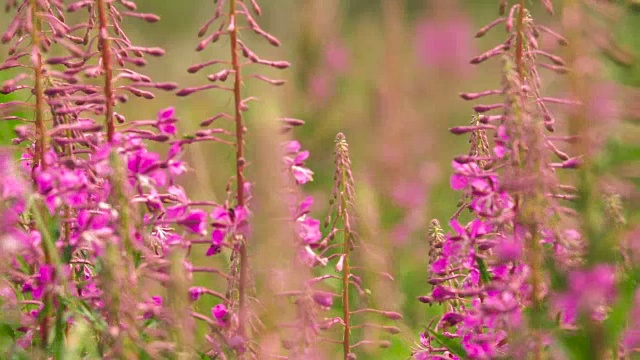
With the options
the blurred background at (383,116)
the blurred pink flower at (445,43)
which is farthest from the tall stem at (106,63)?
the blurred pink flower at (445,43)

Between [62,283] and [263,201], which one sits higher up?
[263,201]

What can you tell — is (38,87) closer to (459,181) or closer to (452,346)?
(459,181)

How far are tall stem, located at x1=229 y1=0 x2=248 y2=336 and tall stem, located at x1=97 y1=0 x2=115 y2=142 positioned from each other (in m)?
0.32

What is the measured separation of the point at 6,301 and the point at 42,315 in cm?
9

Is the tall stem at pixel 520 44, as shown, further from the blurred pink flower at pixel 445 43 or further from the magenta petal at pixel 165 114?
the blurred pink flower at pixel 445 43

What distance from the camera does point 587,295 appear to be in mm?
1887

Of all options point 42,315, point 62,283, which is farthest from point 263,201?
point 42,315

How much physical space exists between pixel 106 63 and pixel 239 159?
17.7 inches

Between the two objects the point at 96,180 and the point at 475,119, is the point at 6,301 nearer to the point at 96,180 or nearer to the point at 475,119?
the point at 96,180

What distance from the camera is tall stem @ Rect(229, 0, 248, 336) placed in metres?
2.42

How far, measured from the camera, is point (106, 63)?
2.57m

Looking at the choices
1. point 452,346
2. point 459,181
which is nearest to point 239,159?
point 459,181

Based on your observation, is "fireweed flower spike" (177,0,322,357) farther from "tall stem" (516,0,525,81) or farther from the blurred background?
the blurred background

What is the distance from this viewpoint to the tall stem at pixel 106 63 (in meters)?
2.54
